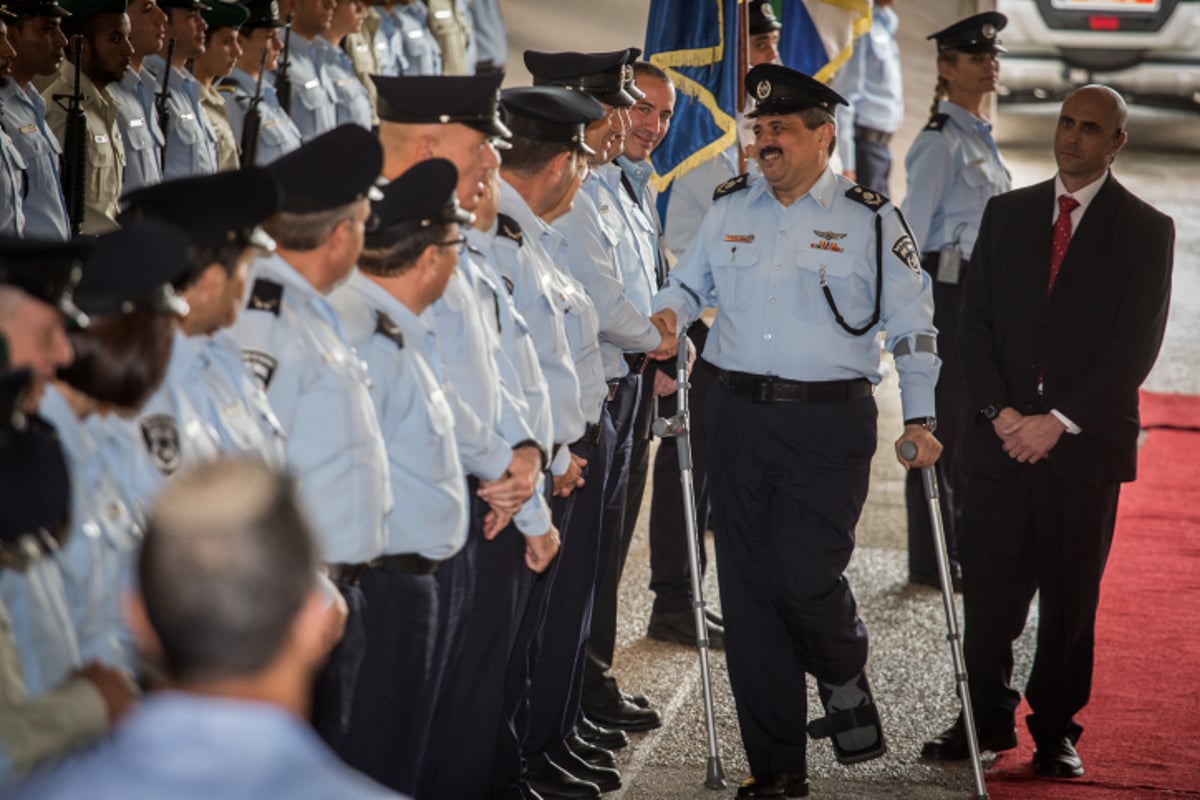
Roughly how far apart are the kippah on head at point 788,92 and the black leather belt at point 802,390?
0.75 meters

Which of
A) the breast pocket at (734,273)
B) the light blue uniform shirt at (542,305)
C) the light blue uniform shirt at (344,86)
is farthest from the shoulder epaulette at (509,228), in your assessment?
the light blue uniform shirt at (344,86)

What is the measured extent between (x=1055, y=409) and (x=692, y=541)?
3.57 ft

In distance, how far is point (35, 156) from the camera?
6051mm

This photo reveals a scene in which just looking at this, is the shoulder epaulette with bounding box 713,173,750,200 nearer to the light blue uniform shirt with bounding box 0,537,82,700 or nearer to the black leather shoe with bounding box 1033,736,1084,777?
the black leather shoe with bounding box 1033,736,1084,777

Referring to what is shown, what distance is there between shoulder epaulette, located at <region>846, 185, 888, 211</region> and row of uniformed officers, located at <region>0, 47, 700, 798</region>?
680 mm

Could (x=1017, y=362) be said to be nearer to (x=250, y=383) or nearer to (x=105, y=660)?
(x=250, y=383)

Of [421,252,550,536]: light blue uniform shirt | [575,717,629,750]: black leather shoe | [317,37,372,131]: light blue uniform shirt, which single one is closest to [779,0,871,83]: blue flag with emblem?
[317,37,372,131]: light blue uniform shirt

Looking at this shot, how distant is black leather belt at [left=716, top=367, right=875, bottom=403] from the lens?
4379mm

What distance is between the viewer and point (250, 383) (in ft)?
9.05

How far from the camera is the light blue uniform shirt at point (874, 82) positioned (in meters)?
10.4

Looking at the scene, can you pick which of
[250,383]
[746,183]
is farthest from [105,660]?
[746,183]

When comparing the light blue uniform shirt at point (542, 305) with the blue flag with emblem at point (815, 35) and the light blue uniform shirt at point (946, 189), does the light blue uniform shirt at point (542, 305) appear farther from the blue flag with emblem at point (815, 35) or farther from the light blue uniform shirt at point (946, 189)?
the blue flag with emblem at point (815, 35)

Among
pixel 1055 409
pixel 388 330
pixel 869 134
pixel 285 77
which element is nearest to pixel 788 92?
pixel 1055 409

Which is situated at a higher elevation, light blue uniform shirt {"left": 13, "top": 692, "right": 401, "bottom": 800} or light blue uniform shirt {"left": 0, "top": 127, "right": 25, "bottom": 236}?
light blue uniform shirt {"left": 13, "top": 692, "right": 401, "bottom": 800}
